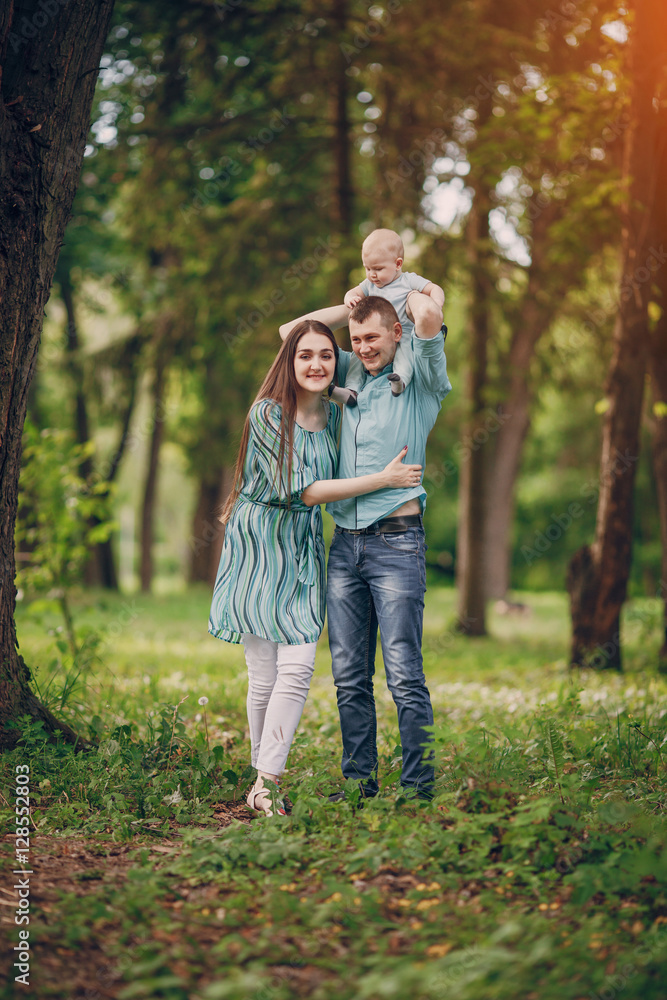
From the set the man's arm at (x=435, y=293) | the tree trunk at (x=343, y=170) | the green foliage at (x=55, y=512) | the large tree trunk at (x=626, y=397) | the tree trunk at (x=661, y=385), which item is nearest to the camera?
the man's arm at (x=435, y=293)

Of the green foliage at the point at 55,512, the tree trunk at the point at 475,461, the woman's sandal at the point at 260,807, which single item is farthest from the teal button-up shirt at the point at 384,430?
the tree trunk at the point at 475,461

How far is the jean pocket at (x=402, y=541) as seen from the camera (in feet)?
11.9

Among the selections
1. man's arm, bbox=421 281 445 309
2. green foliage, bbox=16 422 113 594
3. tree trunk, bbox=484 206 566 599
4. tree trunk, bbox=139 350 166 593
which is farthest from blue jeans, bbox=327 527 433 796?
tree trunk, bbox=139 350 166 593

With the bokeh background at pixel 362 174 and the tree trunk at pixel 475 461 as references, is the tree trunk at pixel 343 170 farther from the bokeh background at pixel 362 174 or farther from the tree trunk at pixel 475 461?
the tree trunk at pixel 475 461

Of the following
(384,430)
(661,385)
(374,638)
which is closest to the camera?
(384,430)

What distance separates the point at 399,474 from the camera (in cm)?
353

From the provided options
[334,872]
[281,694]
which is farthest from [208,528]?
[334,872]

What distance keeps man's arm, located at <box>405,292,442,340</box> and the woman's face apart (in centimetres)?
42

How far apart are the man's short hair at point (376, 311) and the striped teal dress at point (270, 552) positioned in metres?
0.54

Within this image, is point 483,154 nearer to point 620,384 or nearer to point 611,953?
point 620,384

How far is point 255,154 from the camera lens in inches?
419

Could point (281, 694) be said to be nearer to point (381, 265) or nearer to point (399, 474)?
point (399, 474)

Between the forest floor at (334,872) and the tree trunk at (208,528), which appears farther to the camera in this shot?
the tree trunk at (208,528)

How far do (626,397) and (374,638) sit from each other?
5.01 metres
